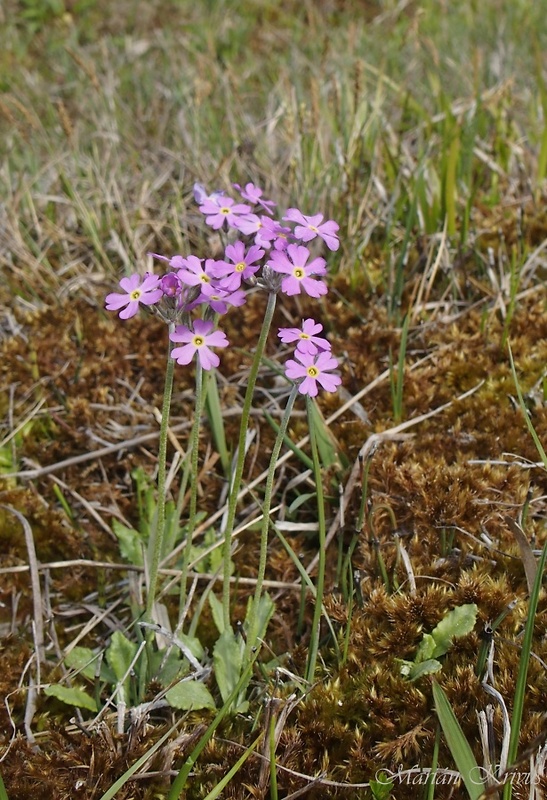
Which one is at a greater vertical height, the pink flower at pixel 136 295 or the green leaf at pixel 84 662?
the pink flower at pixel 136 295

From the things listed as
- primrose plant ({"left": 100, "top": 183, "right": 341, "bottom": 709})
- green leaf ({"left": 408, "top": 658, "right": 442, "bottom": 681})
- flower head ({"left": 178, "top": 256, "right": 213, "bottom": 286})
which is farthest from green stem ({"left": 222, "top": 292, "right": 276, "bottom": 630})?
green leaf ({"left": 408, "top": 658, "right": 442, "bottom": 681})

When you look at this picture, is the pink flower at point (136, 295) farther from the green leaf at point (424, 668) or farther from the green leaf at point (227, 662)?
the green leaf at point (424, 668)

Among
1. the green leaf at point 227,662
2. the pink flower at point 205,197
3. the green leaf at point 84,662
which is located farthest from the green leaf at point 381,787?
the pink flower at point 205,197

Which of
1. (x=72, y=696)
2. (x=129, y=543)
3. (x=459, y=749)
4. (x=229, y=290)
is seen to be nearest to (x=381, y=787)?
(x=459, y=749)

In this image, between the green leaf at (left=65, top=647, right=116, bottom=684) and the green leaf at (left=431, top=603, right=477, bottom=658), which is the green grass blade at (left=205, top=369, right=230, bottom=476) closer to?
the green leaf at (left=65, top=647, right=116, bottom=684)

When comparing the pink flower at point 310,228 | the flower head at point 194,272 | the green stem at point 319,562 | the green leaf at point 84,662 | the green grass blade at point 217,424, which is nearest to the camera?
the flower head at point 194,272

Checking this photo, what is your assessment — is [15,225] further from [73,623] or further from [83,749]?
[83,749]
